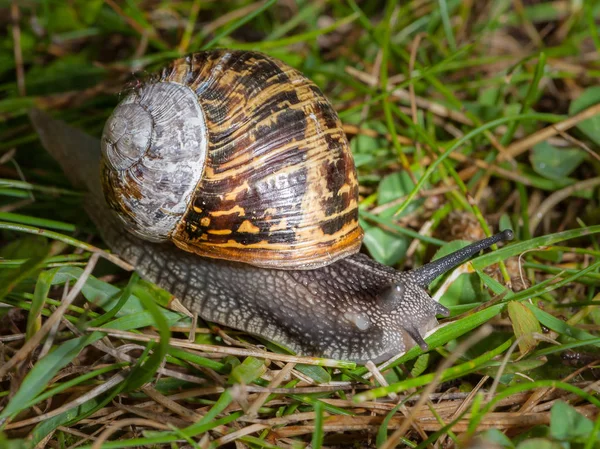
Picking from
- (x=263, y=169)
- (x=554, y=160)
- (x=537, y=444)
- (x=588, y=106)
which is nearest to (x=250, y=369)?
(x=263, y=169)

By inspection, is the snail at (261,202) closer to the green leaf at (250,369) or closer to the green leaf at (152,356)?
the green leaf at (250,369)

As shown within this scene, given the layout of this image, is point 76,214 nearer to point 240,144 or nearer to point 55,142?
point 55,142

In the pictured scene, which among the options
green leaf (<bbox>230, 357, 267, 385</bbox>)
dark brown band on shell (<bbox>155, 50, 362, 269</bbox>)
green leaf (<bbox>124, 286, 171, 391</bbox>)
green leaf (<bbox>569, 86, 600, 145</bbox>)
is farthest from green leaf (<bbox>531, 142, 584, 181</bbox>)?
green leaf (<bbox>124, 286, 171, 391</bbox>)

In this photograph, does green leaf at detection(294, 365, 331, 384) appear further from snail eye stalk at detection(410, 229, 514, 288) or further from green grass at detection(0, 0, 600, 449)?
snail eye stalk at detection(410, 229, 514, 288)

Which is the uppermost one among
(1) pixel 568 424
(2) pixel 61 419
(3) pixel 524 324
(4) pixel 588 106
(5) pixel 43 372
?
(4) pixel 588 106

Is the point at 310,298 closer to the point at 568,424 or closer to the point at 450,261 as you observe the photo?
the point at 450,261

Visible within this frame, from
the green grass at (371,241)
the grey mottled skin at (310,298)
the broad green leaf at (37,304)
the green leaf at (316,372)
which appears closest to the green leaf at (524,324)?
the green grass at (371,241)

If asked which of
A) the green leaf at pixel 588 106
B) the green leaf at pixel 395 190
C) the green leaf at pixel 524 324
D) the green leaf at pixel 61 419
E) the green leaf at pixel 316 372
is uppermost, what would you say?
the green leaf at pixel 588 106
